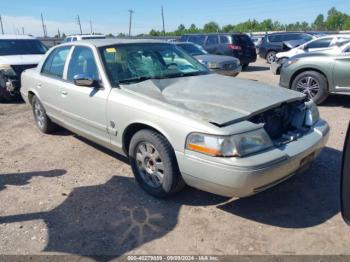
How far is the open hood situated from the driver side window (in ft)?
2.06

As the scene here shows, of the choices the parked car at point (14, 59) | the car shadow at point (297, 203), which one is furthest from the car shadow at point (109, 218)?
the parked car at point (14, 59)

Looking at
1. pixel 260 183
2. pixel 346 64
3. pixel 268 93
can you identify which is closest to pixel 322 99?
pixel 346 64

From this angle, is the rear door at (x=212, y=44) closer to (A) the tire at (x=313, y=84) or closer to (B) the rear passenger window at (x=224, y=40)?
(B) the rear passenger window at (x=224, y=40)

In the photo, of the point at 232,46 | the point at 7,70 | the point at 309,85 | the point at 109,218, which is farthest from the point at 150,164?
the point at 232,46

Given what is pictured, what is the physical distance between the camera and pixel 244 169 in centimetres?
288

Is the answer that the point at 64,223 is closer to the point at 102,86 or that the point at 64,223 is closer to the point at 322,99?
the point at 102,86

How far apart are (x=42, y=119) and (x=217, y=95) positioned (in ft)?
11.9

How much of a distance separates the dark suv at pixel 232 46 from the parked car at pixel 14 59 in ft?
26.9

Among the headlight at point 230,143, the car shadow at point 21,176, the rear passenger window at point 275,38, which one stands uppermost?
the rear passenger window at point 275,38

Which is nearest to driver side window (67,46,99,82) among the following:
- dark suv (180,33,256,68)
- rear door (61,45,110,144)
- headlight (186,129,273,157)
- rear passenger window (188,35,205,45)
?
rear door (61,45,110,144)

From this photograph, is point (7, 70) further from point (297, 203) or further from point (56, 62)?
point (297, 203)

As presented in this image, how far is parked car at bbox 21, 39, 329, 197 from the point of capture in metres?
3.00

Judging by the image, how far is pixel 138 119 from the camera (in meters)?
3.61

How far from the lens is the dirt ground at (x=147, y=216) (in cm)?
299
